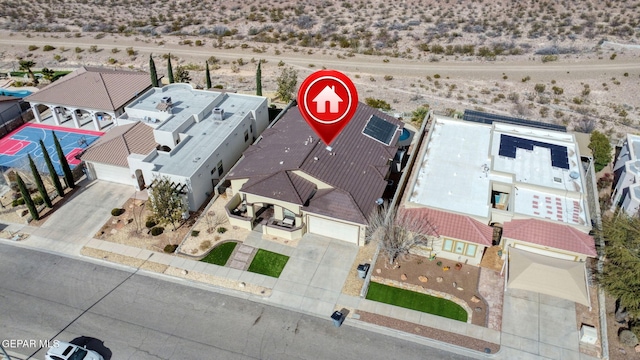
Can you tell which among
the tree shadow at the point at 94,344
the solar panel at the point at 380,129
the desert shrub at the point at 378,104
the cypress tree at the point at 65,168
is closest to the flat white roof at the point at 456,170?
the solar panel at the point at 380,129

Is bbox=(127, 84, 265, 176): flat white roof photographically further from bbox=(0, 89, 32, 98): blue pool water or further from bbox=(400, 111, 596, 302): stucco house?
bbox=(0, 89, 32, 98): blue pool water

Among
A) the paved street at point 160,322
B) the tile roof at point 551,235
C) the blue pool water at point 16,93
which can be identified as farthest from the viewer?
the blue pool water at point 16,93

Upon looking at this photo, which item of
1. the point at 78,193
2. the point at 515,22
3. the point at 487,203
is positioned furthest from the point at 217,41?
the point at 487,203

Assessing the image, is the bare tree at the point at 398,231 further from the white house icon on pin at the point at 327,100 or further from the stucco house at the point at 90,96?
the stucco house at the point at 90,96

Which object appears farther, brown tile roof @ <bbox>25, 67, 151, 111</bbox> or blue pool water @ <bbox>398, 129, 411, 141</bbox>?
brown tile roof @ <bbox>25, 67, 151, 111</bbox>


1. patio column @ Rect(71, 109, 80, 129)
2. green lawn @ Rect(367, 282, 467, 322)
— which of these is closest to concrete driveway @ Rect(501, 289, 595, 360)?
green lawn @ Rect(367, 282, 467, 322)

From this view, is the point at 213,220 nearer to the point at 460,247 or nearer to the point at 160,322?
the point at 160,322
